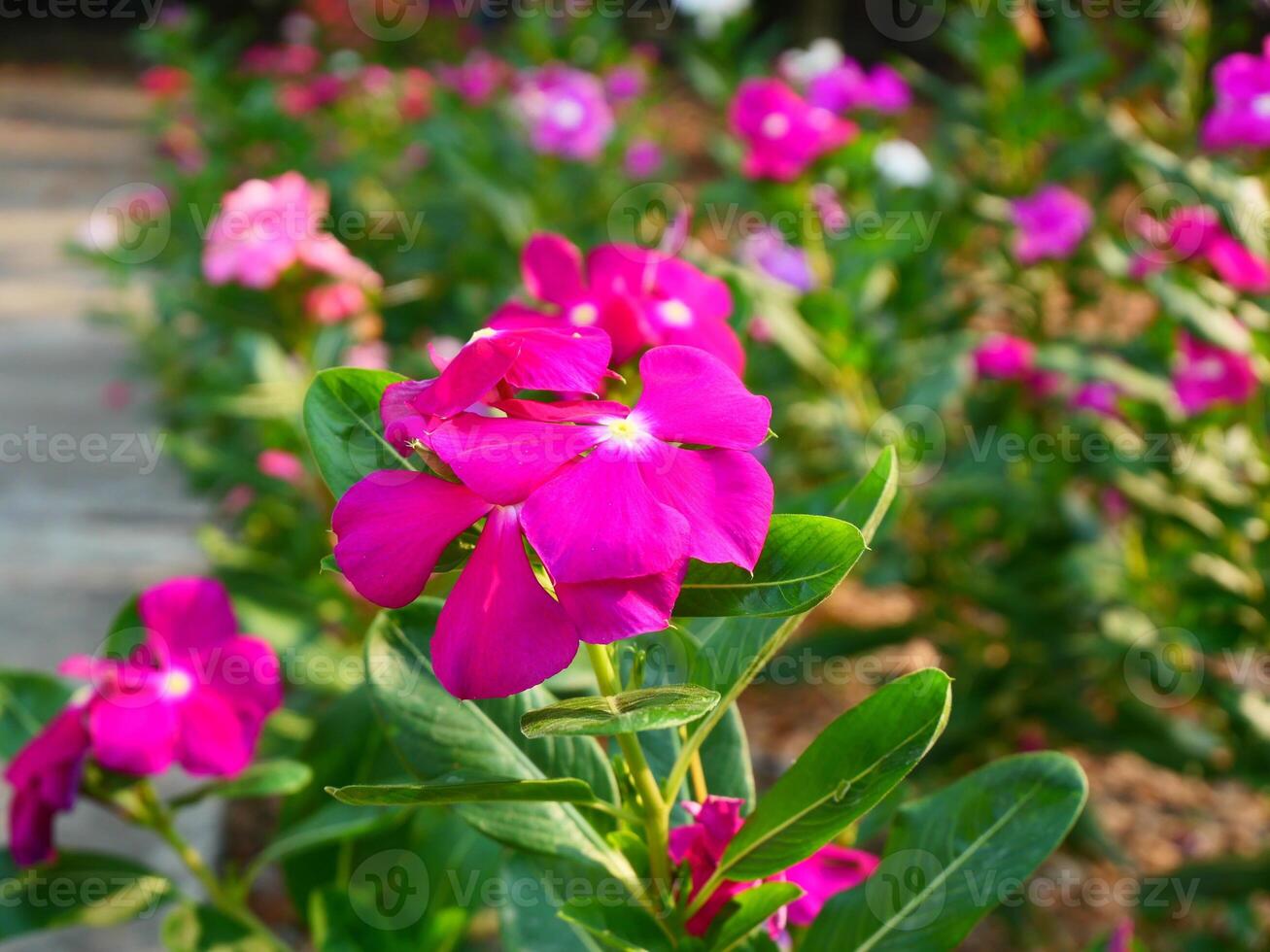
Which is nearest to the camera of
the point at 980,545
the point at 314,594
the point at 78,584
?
the point at 314,594

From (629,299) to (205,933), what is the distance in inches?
24.9

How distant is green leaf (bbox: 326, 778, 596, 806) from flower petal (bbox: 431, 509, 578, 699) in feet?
0.20

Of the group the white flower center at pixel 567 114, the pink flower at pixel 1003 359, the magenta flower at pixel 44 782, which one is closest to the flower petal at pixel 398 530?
the magenta flower at pixel 44 782

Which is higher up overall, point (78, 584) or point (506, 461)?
point (506, 461)

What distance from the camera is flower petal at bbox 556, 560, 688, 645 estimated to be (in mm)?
556

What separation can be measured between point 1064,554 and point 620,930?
1.57 m

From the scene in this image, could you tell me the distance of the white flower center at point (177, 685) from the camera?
100 cm

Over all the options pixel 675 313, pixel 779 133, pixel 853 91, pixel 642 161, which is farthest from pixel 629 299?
pixel 642 161

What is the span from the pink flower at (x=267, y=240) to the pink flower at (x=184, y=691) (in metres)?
1.12

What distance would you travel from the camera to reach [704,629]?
85 cm

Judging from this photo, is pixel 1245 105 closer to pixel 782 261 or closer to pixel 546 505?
pixel 782 261

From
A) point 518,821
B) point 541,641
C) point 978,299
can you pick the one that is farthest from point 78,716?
point 978,299

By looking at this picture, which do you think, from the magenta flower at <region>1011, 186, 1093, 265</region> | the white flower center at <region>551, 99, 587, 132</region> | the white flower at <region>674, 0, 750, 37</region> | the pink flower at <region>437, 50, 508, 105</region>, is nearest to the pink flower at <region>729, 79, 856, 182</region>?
the magenta flower at <region>1011, 186, 1093, 265</region>

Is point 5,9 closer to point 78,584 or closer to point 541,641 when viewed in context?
point 78,584
